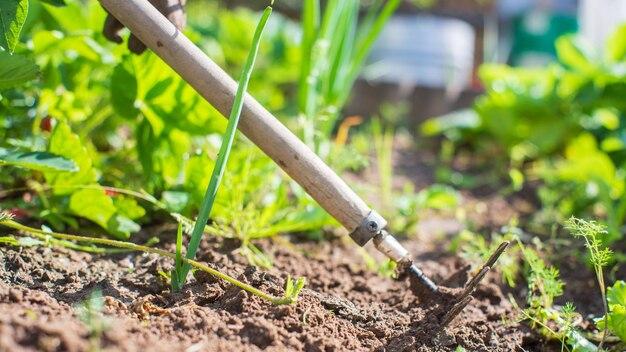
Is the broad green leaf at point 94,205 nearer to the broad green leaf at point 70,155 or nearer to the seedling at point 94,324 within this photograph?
the broad green leaf at point 70,155

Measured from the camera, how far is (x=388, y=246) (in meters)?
1.35

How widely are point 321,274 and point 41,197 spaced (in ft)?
2.08

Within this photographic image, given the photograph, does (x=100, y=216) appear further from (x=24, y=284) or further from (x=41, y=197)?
(x=24, y=284)

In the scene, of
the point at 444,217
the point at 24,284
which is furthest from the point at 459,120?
the point at 24,284

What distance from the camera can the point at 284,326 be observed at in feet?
3.95

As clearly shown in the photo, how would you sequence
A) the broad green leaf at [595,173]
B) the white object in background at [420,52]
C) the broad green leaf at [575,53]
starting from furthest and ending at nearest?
the white object in background at [420,52] < the broad green leaf at [575,53] < the broad green leaf at [595,173]

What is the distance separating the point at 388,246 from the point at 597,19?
161 inches

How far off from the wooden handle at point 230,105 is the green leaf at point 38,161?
31 centimetres

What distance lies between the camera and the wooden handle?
1.27m

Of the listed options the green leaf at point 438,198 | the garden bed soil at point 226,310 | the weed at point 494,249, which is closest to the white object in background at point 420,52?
the green leaf at point 438,198

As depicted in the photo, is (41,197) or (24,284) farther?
(41,197)

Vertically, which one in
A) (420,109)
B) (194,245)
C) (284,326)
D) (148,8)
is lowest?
(284,326)

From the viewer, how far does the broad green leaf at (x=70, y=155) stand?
60.5 inches

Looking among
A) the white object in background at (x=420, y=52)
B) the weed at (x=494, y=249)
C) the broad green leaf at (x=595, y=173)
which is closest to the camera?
the weed at (x=494, y=249)
